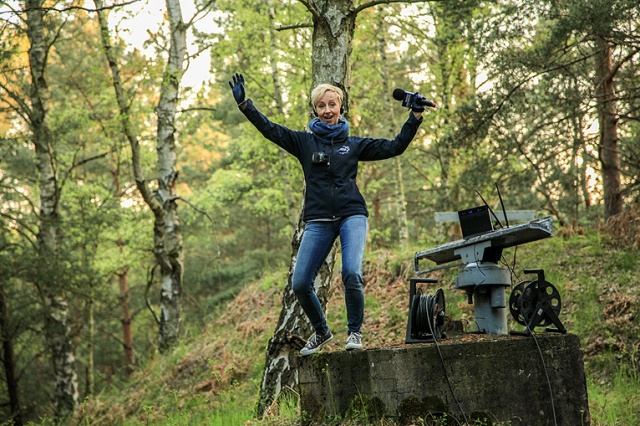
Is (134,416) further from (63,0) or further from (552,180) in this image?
(552,180)

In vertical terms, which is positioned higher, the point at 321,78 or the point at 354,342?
the point at 321,78

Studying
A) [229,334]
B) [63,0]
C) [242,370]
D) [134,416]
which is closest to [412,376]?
[242,370]

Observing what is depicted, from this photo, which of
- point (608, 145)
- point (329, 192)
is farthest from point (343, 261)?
point (608, 145)

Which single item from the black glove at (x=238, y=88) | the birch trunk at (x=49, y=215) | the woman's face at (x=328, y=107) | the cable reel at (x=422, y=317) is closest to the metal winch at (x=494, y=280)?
the cable reel at (x=422, y=317)

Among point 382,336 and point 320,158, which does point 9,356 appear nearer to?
point 382,336

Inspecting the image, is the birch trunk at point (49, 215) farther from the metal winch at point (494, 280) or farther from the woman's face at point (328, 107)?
the metal winch at point (494, 280)

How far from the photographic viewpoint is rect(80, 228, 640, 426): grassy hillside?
25.6 feet

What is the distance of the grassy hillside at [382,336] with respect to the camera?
779cm

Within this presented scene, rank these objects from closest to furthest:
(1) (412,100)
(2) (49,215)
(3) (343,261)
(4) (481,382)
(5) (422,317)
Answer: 1. (4) (481,382)
2. (1) (412,100)
3. (3) (343,261)
4. (5) (422,317)
5. (2) (49,215)

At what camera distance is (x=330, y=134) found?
5.47 m

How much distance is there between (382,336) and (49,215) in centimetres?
988

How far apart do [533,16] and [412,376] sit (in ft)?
25.2

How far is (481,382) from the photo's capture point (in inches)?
192

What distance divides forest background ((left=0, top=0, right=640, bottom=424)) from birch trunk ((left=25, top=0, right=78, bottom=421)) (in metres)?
0.05
